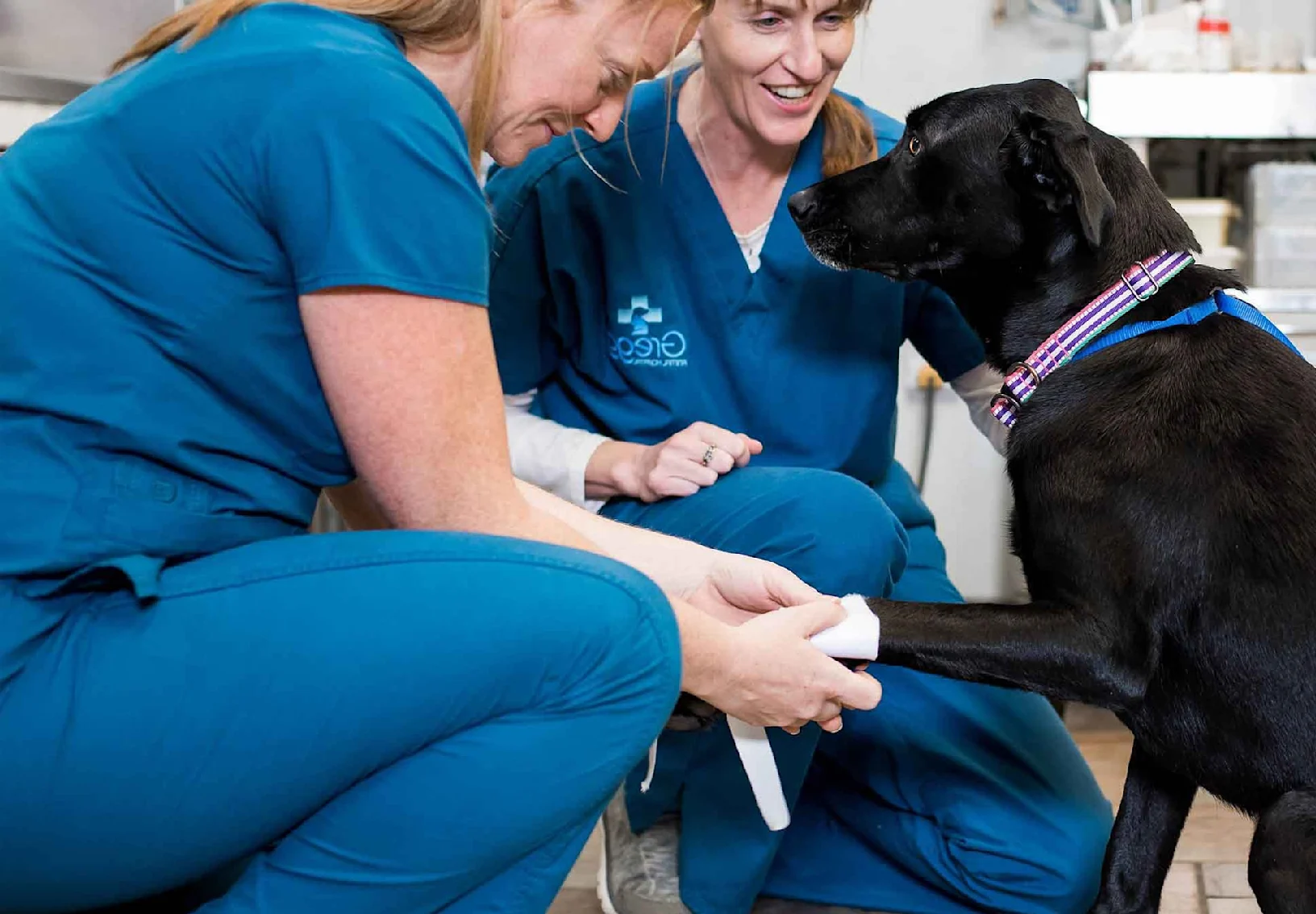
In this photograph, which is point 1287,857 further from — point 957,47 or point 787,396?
point 957,47

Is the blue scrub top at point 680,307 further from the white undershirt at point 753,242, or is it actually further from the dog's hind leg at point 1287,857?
the dog's hind leg at point 1287,857

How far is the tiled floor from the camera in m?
1.74

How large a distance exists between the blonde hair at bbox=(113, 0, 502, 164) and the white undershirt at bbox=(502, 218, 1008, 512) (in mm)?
594

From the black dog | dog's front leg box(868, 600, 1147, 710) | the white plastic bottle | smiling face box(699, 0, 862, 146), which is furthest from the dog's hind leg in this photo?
the white plastic bottle

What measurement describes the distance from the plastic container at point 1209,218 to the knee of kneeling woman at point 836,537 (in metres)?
1.33

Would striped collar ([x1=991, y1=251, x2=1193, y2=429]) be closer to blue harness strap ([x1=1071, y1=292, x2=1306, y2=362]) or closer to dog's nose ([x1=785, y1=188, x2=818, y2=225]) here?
blue harness strap ([x1=1071, y1=292, x2=1306, y2=362])

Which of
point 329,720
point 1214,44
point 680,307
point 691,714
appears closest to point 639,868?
point 691,714

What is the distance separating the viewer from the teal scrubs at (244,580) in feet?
3.04

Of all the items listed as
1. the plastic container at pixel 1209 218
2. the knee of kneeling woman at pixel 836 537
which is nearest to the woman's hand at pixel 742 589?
the knee of kneeling woman at pixel 836 537

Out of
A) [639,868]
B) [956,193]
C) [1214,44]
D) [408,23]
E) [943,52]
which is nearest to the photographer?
[408,23]

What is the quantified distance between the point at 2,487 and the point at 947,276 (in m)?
1.01

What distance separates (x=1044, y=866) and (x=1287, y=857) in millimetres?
447

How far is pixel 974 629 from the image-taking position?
4.22 ft

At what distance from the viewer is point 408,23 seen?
1090mm
